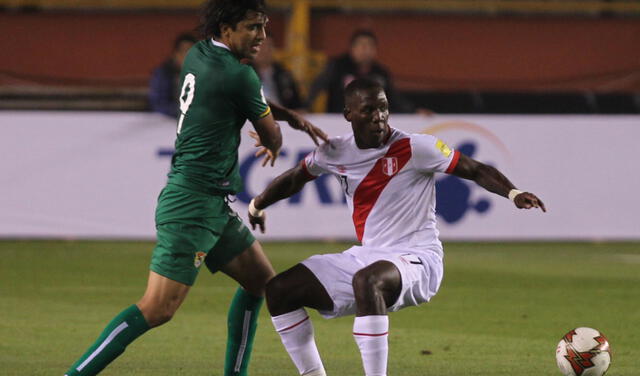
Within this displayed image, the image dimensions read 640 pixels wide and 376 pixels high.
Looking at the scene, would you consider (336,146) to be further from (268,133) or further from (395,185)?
(268,133)

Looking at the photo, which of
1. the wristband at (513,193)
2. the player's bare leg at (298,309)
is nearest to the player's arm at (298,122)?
the player's bare leg at (298,309)

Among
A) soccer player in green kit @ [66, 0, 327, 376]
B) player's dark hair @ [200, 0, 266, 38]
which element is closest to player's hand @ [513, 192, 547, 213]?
soccer player in green kit @ [66, 0, 327, 376]

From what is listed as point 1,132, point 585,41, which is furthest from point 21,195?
point 585,41

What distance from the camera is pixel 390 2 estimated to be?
22.6 metres

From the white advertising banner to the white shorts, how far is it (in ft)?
24.0

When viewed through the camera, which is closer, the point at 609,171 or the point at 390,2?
the point at 609,171

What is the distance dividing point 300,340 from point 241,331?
42cm

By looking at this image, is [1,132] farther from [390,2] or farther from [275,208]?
[390,2]

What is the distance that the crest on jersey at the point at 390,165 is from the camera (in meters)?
6.21

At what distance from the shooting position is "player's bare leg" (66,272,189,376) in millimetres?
5617

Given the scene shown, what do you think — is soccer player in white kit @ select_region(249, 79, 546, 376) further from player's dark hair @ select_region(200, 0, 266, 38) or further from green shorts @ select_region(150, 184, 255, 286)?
player's dark hair @ select_region(200, 0, 266, 38)

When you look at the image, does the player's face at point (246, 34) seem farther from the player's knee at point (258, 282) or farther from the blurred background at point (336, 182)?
the blurred background at point (336, 182)

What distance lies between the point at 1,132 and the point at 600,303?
6.96 m

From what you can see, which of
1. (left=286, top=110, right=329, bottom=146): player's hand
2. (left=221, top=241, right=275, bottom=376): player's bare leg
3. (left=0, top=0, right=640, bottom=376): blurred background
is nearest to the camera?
(left=286, top=110, right=329, bottom=146): player's hand
